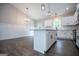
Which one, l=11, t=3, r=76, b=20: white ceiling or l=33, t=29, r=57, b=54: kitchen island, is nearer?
l=11, t=3, r=76, b=20: white ceiling

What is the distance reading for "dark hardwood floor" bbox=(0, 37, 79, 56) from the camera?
1.68 m

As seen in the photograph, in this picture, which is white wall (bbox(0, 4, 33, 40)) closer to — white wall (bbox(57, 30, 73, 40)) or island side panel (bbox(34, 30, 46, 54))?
island side panel (bbox(34, 30, 46, 54))

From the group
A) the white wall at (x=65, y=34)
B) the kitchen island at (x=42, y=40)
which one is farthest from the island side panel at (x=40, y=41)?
the white wall at (x=65, y=34)

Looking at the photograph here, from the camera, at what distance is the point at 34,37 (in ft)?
5.88

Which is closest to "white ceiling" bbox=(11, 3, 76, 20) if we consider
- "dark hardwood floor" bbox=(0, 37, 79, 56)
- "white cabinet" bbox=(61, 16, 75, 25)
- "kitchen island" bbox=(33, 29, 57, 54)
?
"white cabinet" bbox=(61, 16, 75, 25)

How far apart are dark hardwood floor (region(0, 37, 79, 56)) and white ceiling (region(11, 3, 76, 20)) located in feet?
1.60

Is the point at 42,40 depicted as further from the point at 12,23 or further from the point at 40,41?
the point at 12,23

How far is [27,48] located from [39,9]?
2.64 feet

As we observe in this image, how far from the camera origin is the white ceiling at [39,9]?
166cm

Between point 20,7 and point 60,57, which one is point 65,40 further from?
point 20,7

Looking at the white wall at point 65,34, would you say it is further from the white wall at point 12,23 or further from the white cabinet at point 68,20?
the white wall at point 12,23

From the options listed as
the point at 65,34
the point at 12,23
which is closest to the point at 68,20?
the point at 65,34

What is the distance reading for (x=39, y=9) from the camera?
1727 millimetres

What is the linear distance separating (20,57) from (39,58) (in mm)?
364
